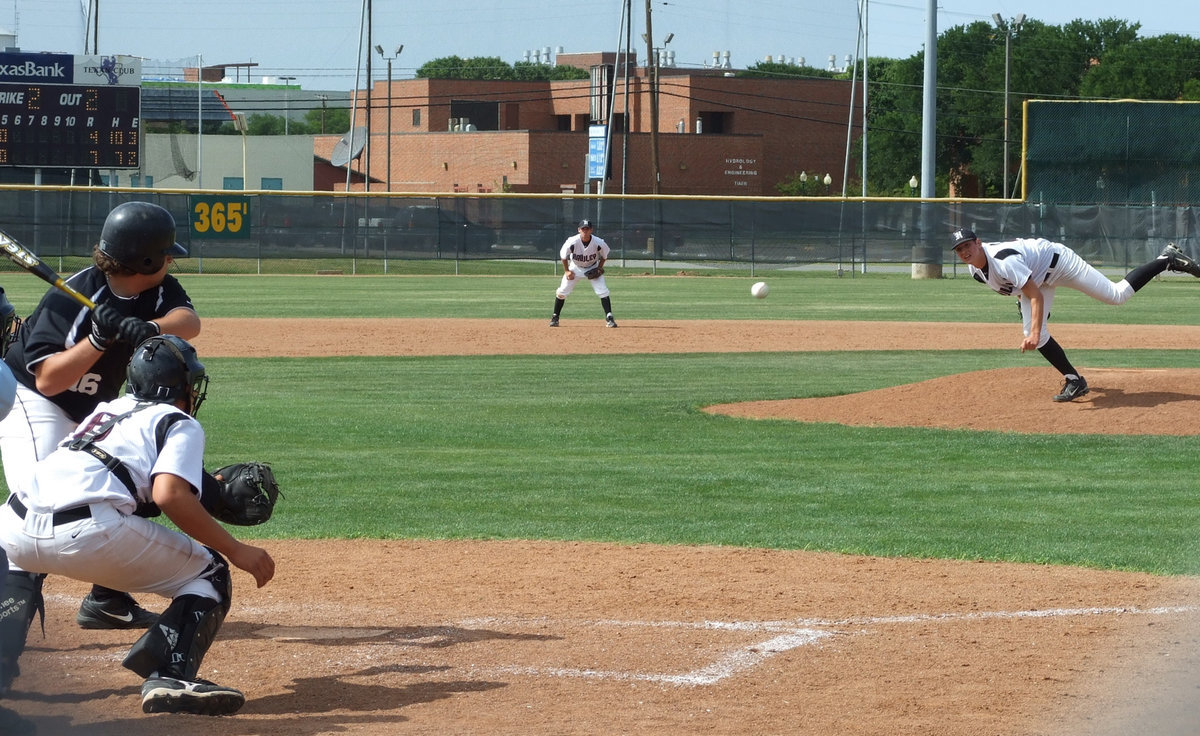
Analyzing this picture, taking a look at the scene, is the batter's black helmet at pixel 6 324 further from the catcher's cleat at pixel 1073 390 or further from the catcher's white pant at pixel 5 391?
the catcher's cleat at pixel 1073 390

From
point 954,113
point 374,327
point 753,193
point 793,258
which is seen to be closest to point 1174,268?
point 374,327

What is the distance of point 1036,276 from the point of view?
11.7 meters

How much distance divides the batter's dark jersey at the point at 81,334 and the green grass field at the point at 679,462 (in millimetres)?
2595

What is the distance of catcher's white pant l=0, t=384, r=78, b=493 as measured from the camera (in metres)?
4.82

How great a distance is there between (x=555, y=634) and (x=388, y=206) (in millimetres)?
34231

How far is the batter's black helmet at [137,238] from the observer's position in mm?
4758

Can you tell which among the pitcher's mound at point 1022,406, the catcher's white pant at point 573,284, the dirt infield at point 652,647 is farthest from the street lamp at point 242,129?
the dirt infield at point 652,647

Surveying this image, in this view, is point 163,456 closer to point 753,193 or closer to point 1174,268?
point 1174,268

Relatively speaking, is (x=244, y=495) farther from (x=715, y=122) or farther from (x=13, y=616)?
(x=715, y=122)

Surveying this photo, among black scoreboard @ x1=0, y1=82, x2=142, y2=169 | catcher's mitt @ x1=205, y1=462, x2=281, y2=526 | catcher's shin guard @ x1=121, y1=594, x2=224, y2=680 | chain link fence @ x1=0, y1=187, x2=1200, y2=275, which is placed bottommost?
catcher's shin guard @ x1=121, y1=594, x2=224, y2=680

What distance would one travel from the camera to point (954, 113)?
85.3 meters

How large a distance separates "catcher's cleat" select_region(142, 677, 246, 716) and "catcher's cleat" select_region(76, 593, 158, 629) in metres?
1.17

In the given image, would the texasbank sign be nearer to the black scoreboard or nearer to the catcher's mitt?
the black scoreboard

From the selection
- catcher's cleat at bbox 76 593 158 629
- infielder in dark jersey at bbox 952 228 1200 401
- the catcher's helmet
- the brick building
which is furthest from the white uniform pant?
the brick building
